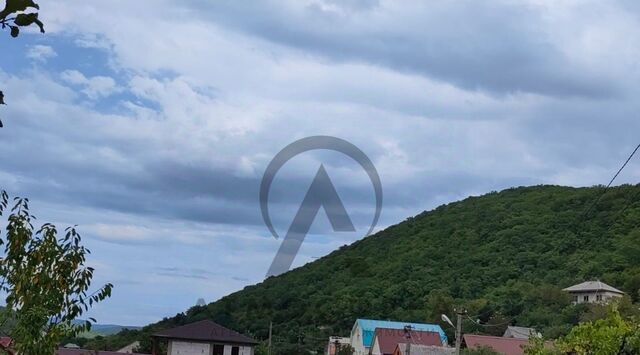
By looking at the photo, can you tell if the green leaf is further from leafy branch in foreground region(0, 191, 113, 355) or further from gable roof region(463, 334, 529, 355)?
gable roof region(463, 334, 529, 355)

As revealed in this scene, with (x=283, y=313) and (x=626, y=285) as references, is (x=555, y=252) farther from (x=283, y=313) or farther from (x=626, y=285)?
(x=283, y=313)

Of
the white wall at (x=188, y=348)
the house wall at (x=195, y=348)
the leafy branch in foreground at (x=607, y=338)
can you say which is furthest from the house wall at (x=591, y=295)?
the leafy branch in foreground at (x=607, y=338)

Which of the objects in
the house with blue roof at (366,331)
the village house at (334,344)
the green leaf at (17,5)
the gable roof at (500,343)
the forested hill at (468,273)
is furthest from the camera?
the forested hill at (468,273)

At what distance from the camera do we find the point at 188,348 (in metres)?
41.9

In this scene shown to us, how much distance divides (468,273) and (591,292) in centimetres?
1141

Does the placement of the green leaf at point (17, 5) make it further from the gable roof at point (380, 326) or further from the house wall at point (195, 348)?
the gable roof at point (380, 326)

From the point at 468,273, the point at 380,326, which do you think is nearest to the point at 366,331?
the point at 380,326

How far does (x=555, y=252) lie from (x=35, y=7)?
65.6 m

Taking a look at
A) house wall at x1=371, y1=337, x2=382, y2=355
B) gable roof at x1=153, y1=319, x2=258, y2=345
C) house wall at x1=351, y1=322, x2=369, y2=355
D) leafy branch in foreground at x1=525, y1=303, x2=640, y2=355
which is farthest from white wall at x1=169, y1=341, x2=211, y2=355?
leafy branch in foreground at x1=525, y1=303, x2=640, y2=355

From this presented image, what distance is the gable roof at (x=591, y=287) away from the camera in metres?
61.2

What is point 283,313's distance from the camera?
228 feet

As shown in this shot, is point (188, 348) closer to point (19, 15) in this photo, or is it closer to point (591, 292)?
point (591, 292)

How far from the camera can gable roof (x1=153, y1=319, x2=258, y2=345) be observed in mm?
41656

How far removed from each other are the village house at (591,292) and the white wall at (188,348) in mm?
32959
